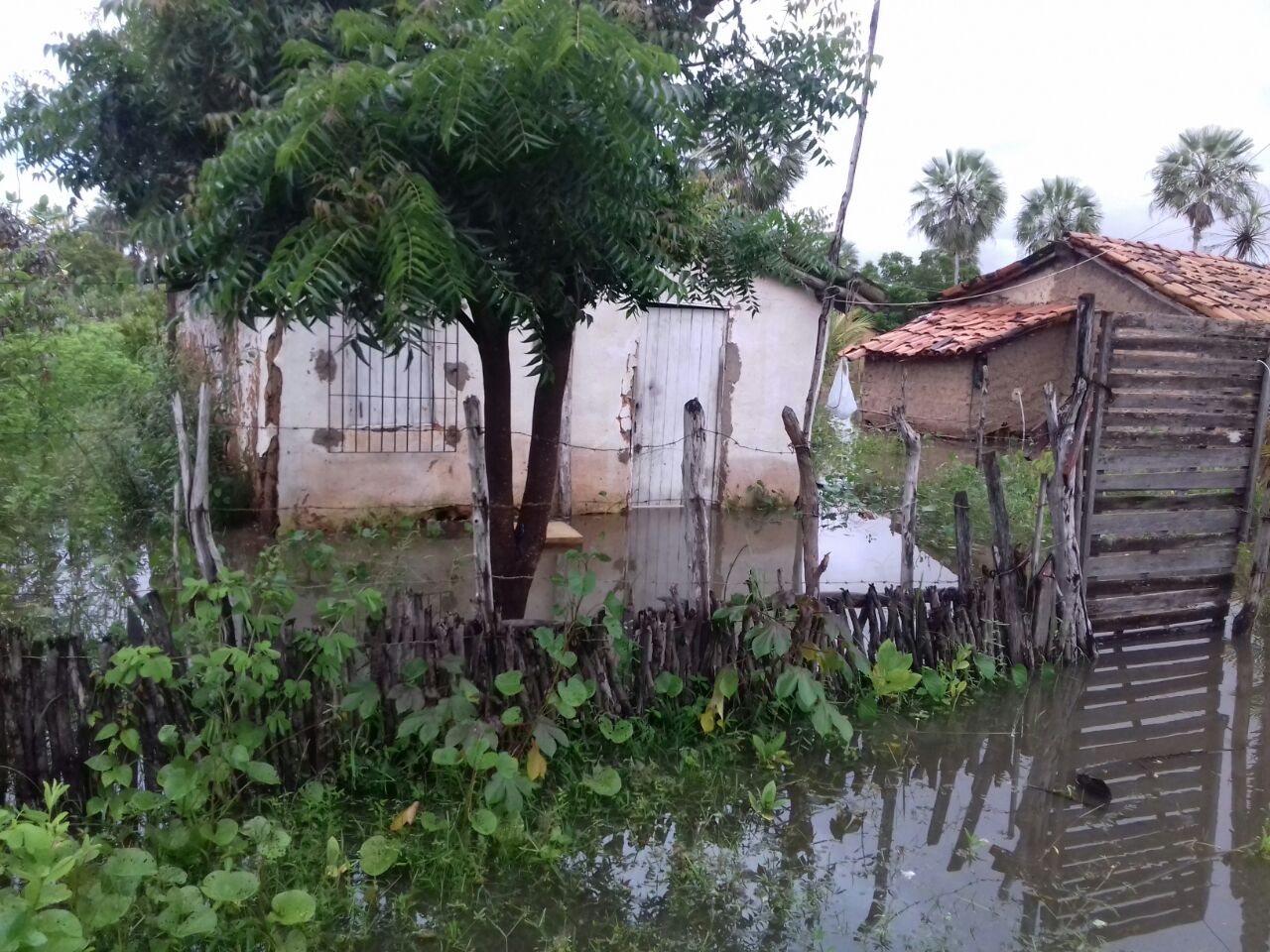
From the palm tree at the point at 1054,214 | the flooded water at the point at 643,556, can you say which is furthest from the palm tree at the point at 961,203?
the flooded water at the point at 643,556

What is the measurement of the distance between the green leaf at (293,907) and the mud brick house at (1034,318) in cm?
1017

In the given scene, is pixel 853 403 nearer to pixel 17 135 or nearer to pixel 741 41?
pixel 741 41

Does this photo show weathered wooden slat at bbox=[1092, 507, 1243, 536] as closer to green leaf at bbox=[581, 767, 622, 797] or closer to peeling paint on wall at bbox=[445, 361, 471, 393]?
green leaf at bbox=[581, 767, 622, 797]

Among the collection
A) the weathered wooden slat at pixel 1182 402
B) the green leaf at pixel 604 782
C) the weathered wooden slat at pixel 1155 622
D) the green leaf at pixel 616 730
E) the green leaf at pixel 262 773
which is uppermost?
the weathered wooden slat at pixel 1182 402

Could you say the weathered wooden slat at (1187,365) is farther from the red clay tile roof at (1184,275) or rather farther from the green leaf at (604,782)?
the red clay tile roof at (1184,275)

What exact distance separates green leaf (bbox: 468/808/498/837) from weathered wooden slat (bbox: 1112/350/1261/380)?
4.43 m

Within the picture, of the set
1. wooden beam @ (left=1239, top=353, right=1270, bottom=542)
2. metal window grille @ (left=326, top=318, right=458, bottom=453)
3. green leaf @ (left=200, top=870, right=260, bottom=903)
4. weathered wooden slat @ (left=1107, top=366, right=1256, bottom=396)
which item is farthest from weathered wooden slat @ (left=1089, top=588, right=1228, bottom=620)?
metal window grille @ (left=326, top=318, right=458, bottom=453)

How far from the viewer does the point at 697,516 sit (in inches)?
171

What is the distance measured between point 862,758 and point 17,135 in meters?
4.54

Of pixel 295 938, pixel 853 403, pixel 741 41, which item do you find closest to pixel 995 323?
pixel 853 403

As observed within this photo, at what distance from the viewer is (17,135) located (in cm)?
397

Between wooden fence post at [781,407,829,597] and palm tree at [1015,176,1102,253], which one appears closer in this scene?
wooden fence post at [781,407,829,597]

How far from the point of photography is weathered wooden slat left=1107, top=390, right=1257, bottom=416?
5.64 m

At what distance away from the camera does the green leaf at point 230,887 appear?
2674 millimetres
